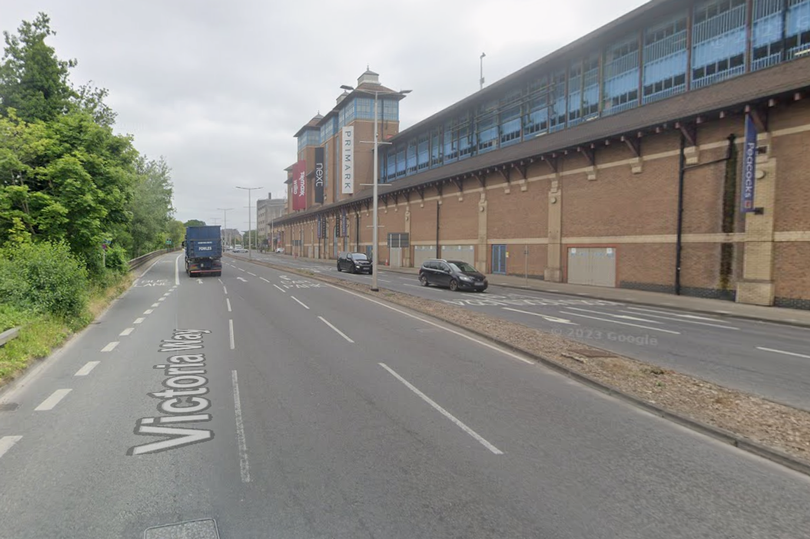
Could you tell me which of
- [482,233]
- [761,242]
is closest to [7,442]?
[761,242]

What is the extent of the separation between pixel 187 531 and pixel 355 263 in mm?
35088

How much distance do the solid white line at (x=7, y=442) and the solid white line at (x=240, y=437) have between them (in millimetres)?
2236

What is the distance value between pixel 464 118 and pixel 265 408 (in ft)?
135

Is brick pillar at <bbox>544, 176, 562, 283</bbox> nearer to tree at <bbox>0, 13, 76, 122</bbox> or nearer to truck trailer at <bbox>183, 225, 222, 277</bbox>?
truck trailer at <bbox>183, 225, 222, 277</bbox>

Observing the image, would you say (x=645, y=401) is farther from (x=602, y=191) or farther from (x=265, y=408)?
(x=602, y=191)

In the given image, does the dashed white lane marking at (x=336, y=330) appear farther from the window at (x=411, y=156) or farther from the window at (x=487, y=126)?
the window at (x=411, y=156)

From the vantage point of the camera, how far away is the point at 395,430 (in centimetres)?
534

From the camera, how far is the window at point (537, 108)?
33.9m

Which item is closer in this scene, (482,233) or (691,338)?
(691,338)

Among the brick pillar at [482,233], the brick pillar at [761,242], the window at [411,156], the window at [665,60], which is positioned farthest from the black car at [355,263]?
the brick pillar at [761,242]

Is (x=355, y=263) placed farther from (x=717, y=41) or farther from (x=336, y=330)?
(x=717, y=41)

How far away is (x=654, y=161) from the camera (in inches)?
927

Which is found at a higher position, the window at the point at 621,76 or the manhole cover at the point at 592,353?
the window at the point at 621,76

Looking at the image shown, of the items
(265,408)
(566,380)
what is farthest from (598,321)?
(265,408)
